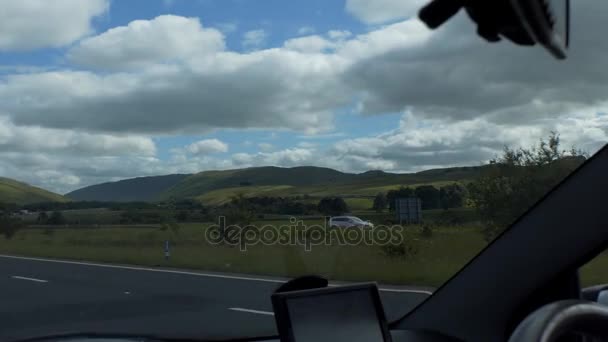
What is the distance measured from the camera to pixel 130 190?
4980 mm

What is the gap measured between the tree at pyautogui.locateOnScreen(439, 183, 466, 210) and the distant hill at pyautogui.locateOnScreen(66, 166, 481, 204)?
0.05 metres

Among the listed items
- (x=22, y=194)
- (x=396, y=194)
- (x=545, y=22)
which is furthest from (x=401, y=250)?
(x=545, y=22)

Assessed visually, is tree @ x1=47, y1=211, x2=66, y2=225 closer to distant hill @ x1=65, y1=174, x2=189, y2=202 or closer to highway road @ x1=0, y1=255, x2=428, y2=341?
distant hill @ x1=65, y1=174, x2=189, y2=202

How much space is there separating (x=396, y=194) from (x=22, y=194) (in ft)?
8.91

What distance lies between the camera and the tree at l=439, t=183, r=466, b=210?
195 inches

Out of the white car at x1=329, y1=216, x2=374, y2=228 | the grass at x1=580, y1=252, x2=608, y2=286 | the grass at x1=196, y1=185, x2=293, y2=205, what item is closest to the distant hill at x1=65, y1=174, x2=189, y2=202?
the grass at x1=196, y1=185, x2=293, y2=205

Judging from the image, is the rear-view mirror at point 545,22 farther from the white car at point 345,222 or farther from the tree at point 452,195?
the white car at point 345,222

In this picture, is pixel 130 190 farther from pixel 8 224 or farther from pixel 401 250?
pixel 401 250

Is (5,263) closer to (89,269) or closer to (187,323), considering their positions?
(89,269)

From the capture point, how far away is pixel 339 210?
544 cm

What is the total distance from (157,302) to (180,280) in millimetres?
879

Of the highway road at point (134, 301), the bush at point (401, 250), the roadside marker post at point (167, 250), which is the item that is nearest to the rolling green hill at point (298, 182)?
the bush at point (401, 250)

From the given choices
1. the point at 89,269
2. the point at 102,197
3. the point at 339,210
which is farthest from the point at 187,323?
the point at 89,269

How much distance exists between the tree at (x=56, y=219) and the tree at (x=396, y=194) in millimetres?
2445
